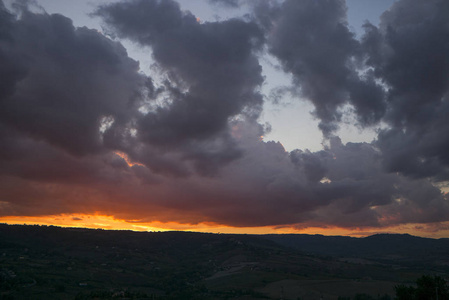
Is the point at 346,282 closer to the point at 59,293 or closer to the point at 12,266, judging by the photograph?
the point at 59,293

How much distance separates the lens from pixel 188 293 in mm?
143625

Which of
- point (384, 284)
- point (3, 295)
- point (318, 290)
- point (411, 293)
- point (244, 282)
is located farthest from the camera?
point (244, 282)

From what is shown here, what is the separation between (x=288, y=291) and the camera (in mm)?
148625

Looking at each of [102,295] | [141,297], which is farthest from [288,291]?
[102,295]

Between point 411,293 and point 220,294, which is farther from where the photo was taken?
point 220,294

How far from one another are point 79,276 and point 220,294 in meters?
75.7

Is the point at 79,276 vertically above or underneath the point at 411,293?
underneath

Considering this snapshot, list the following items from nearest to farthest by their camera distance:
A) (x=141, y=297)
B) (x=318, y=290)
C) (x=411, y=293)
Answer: (x=411, y=293) < (x=141, y=297) < (x=318, y=290)

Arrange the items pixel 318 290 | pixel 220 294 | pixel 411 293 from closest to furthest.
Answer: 1. pixel 411 293
2. pixel 220 294
3. pixel 318 290

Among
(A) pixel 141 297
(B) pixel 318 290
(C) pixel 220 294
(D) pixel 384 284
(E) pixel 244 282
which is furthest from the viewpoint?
(E) pixel 244 282

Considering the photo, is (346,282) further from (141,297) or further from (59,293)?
(59,293)

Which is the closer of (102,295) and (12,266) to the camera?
(102,295)

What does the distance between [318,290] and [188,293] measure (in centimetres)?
5597

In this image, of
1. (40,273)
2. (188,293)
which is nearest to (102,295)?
(188,293)
